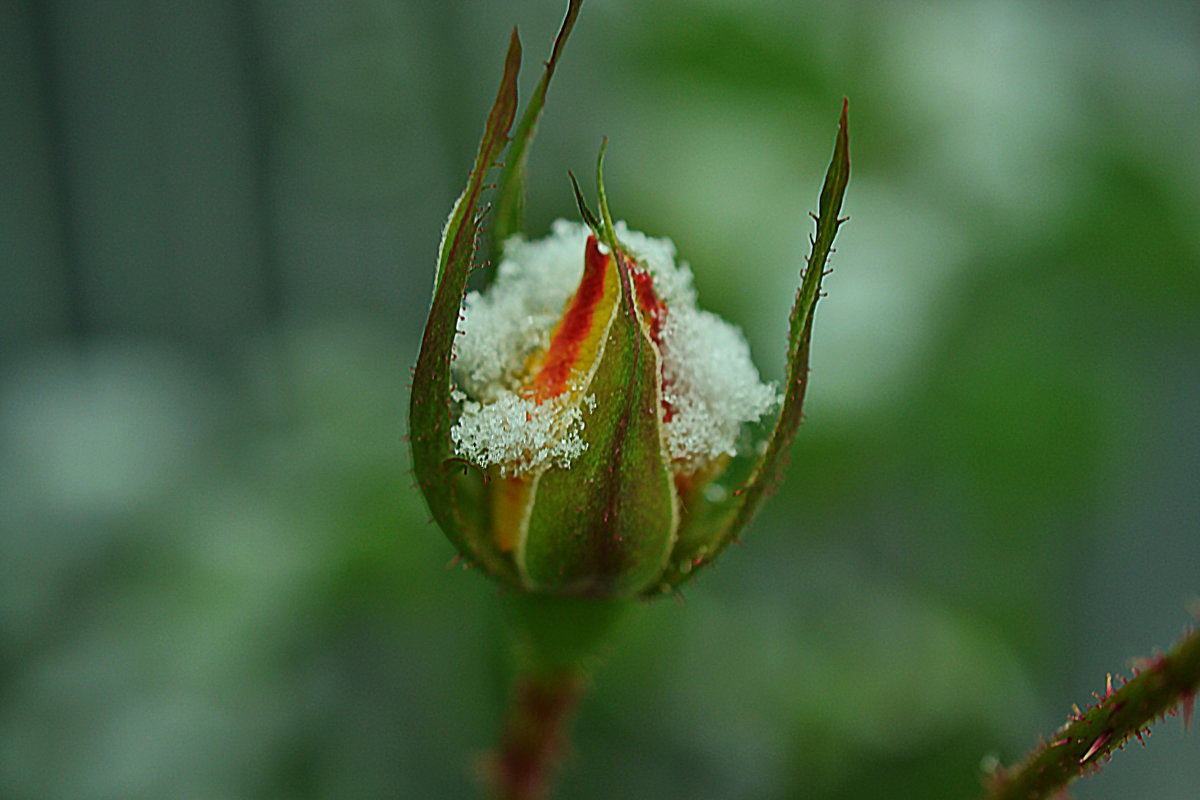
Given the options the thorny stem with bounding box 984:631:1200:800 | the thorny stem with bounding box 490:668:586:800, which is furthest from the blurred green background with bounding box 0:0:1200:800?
the thorny stem with bounding box 984:631:1200:800

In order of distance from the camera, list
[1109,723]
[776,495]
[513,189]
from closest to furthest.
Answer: [1109,723] → [513,189] → [776,495]

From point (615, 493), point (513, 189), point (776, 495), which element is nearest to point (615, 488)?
point (615, 493)

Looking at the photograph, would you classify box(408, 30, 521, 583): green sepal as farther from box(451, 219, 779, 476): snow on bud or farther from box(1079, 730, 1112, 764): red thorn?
box(1079, 730, 1112, 764): red thorn

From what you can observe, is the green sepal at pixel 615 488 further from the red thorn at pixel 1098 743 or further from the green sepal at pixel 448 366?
the red thorn at pixel 1098 743

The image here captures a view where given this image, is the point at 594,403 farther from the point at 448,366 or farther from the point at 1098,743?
the point at 1098,743

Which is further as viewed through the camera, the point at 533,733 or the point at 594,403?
the point at 533,733

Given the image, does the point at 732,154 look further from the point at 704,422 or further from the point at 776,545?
the point at 704,422

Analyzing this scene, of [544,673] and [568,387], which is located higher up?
[568,387]
